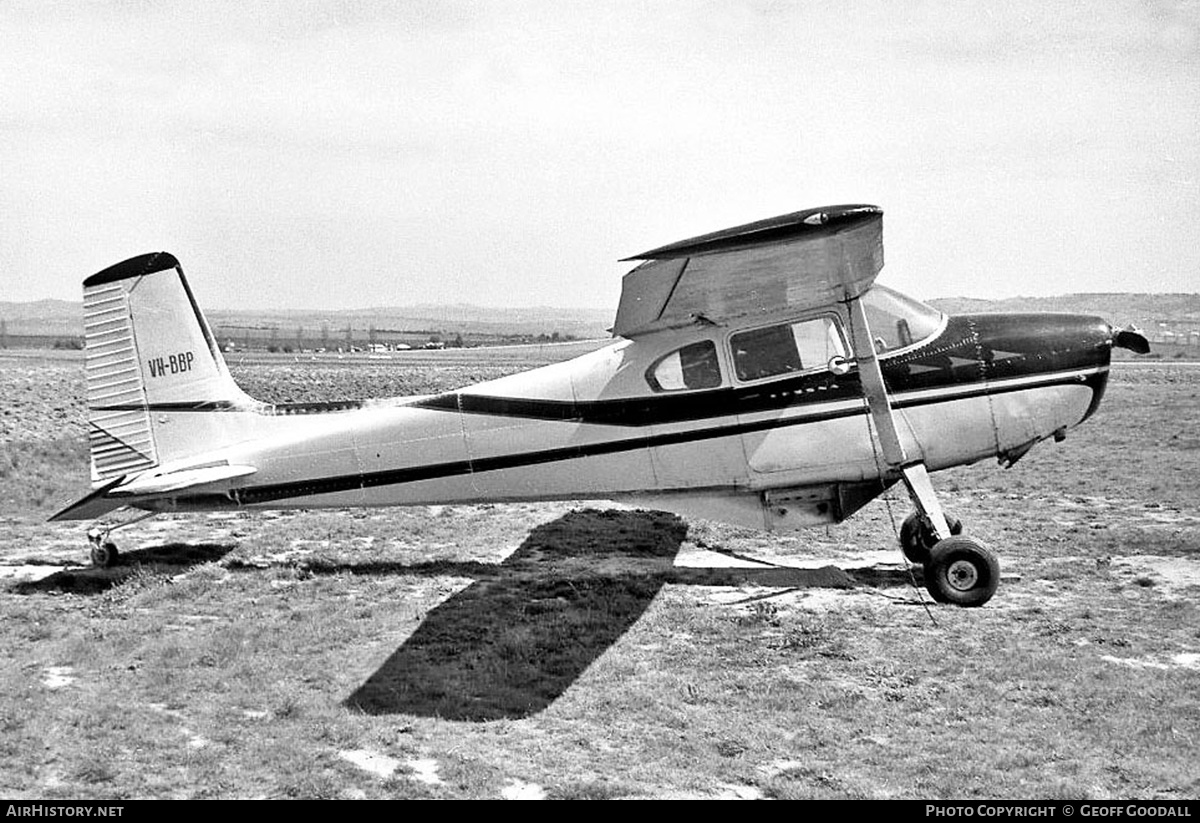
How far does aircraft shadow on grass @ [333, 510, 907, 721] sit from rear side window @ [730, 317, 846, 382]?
2014 millimetres

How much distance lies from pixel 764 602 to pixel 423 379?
1203 inches

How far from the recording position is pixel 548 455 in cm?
884

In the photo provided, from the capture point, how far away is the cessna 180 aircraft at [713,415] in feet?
27.1

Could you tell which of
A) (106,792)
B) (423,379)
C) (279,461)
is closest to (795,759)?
(106,792)

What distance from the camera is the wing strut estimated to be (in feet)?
26.3

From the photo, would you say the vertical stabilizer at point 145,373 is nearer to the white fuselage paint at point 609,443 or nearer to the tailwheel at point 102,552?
the white fuselage paint at point 609,443

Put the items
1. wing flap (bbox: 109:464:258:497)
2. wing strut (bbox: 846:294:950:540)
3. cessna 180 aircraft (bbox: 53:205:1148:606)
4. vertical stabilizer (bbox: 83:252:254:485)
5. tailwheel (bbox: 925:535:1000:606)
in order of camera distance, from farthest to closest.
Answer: vertical stabilizer (bbox: 83:252:254:485) < wing flap (bbox: 109:464:258:497) < cessna 180 aircraft (bbox: 53:205:1148:606) < wing strut (bbox: 846:294:950:540) < tailwheel (bbox: 925:535:1000:606)

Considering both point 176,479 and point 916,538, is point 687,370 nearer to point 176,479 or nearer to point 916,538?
point 916,538

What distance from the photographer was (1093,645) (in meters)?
6.86

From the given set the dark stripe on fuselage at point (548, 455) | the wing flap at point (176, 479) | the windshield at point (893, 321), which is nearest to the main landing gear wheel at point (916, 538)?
the dark stripe on fuselage at point (548, 455)

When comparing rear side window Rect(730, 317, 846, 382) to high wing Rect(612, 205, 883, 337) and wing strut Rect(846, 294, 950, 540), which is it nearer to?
high wing Rect(612, 205, 883, 337)

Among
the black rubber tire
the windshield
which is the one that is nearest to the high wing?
the windshield

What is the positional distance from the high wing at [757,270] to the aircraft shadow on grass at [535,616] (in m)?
2.44

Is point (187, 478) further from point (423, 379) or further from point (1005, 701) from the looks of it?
point (423, 379)
